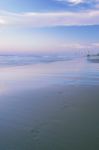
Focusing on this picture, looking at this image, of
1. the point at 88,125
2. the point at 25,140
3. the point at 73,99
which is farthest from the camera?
the point at 73,99

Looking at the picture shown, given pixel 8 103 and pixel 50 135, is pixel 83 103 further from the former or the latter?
pixel 50 135

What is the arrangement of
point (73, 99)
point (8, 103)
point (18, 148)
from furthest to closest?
point (73, 99) → point (8, 103) → point (18, 148)

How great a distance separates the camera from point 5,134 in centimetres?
620

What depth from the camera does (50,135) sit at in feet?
20.2

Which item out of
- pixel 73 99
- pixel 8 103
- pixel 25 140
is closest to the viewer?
pixel 25 140

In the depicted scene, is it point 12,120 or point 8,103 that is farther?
point 8,103

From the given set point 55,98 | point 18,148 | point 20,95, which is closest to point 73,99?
point 55,98

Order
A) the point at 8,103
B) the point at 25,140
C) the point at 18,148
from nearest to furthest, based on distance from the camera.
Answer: the point at 18,148
the point at 25,140
the point at 8,103

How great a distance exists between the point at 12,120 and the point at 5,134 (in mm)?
1008

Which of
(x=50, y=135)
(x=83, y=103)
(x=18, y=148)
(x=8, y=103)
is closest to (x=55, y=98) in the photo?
(x=83, y=103)

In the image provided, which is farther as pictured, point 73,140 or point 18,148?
point 73,140

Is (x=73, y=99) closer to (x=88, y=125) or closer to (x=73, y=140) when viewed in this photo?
(x=88, y=125)

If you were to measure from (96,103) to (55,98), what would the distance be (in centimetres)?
170

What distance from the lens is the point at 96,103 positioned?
9.51 metres
